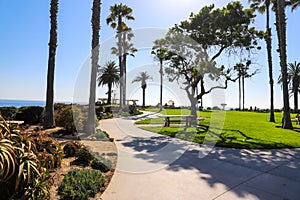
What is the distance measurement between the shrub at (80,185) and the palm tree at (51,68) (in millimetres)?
7069

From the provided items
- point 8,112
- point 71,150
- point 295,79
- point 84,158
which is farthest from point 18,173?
point 295,79

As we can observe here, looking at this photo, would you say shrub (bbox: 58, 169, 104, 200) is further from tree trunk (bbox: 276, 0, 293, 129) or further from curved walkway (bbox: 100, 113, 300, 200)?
tree trunk (bbox: 276, 0, 293, 129)

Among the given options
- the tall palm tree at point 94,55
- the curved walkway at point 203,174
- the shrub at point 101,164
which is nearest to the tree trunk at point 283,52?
→ the curved walkway at point 203,174

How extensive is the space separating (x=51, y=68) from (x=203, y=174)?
9.18m

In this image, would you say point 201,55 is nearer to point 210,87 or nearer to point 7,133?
point 210,87

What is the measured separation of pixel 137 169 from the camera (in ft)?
16.6

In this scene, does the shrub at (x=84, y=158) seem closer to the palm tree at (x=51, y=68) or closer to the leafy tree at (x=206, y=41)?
the palm tree at (x=51, y=68)

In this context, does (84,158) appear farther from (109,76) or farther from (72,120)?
(109,76)

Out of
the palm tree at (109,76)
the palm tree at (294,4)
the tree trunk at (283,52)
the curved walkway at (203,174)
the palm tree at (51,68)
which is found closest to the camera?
the curved walkway at (203,174)

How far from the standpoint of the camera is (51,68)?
34.4 ft

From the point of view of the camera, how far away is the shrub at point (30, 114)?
11.5 m

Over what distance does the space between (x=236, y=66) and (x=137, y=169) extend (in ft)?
35.4

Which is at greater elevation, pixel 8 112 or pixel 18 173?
pixel 8 112

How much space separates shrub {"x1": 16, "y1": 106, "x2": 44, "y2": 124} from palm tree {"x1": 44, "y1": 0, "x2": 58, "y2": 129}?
2.01m
